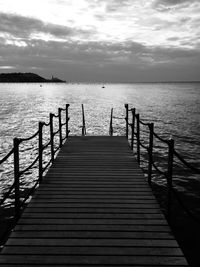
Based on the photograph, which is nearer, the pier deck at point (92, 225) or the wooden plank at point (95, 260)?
the wooden plank at point (95, 260)

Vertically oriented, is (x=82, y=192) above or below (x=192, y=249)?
above

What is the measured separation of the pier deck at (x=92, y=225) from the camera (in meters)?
3.99

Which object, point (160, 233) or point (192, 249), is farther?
point (192, 249)

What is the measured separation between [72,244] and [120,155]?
574cm

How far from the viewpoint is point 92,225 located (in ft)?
16.1

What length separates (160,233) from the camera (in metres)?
4.68

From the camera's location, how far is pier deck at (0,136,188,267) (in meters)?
3.99

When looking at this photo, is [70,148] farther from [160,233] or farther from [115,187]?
[160,233]

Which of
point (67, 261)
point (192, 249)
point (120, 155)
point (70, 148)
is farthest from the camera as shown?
point (70, 148)

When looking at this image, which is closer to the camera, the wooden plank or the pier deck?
the wooden plank

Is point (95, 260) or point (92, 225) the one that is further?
point (92, 225)

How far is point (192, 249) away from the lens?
7527 mm

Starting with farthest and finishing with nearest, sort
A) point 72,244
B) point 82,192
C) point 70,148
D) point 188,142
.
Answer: point 188,142, point 70,148, point 82,192, point 72,244

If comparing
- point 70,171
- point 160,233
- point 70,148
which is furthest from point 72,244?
point 70,148
